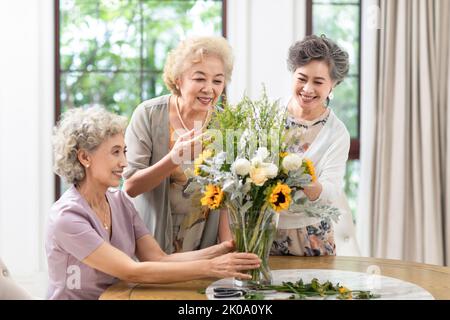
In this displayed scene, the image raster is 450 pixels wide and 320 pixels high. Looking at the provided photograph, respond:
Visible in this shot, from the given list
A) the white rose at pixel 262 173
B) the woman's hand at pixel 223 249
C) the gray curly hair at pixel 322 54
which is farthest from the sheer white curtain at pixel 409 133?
the white rose at pixel 262 173

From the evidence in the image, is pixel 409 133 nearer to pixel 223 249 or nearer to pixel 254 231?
pixel 223 249

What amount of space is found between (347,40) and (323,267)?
6.80 feet

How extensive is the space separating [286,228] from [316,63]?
0.57 m

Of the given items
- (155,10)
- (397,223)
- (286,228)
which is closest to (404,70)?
(397,223)

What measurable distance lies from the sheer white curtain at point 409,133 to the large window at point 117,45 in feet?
3.10

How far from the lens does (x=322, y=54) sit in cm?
233

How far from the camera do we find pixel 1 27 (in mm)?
3498

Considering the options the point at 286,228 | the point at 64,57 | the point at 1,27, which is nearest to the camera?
the point at 286,228

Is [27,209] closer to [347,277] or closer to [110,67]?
[110,67]

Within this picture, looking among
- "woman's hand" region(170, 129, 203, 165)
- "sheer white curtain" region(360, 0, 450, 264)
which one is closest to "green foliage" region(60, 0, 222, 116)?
"sheer white curtain" region(360, 0, 450, 264)

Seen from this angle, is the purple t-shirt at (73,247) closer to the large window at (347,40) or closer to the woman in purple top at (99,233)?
the woman in purple top at (99,233)

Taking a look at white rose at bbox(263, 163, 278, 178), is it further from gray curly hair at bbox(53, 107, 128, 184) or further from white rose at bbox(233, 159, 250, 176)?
gray curly hair at bbox(53, 107, 128, 184)

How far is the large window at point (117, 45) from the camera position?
3.74m

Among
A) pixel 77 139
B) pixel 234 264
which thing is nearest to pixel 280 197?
pixel 234 264
